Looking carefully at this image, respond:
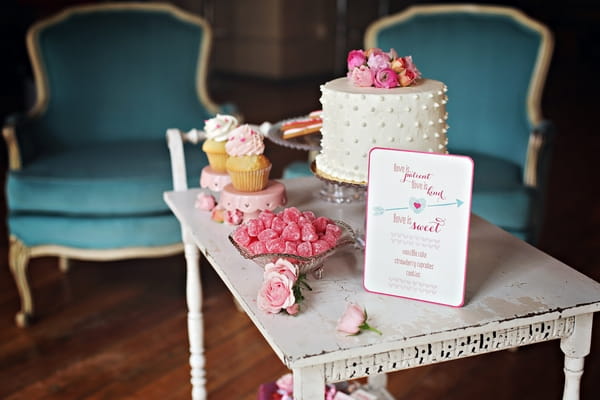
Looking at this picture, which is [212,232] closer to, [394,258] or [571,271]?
[394,258]

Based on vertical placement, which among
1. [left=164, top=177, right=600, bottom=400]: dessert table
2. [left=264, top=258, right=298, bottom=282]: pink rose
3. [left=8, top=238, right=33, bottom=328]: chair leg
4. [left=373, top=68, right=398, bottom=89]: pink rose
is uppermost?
[left=373, top=68, right=398, bottom=89]: pink rose

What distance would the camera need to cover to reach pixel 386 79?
138 cm

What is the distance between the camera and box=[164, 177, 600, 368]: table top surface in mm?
1067

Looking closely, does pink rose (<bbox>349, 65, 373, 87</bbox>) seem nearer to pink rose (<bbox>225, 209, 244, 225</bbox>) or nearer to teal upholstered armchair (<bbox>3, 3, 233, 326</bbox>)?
pink rose (<bbox>225, 209, 244, 225</bbox>)

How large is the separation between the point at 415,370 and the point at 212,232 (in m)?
0.95

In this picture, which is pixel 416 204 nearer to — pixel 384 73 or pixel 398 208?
pixel 398 208

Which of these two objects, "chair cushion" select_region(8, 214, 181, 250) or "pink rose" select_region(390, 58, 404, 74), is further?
"chair cushion" select_region(8, 214, 181, 250)

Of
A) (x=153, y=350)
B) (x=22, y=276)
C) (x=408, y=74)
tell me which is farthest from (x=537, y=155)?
(x=22, y=276)

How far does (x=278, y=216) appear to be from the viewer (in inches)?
51.3

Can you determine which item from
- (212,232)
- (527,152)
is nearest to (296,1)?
(527,152)

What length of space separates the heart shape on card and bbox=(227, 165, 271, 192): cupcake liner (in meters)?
0.45

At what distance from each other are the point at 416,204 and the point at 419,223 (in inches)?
1.2

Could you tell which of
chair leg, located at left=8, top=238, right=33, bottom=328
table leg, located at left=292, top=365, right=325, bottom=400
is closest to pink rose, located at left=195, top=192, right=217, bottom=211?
table leg, located at left=292, top=365, right=325, bottom=400

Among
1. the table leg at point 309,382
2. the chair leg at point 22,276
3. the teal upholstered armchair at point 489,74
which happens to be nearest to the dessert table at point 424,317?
the table leg at point 309,382
